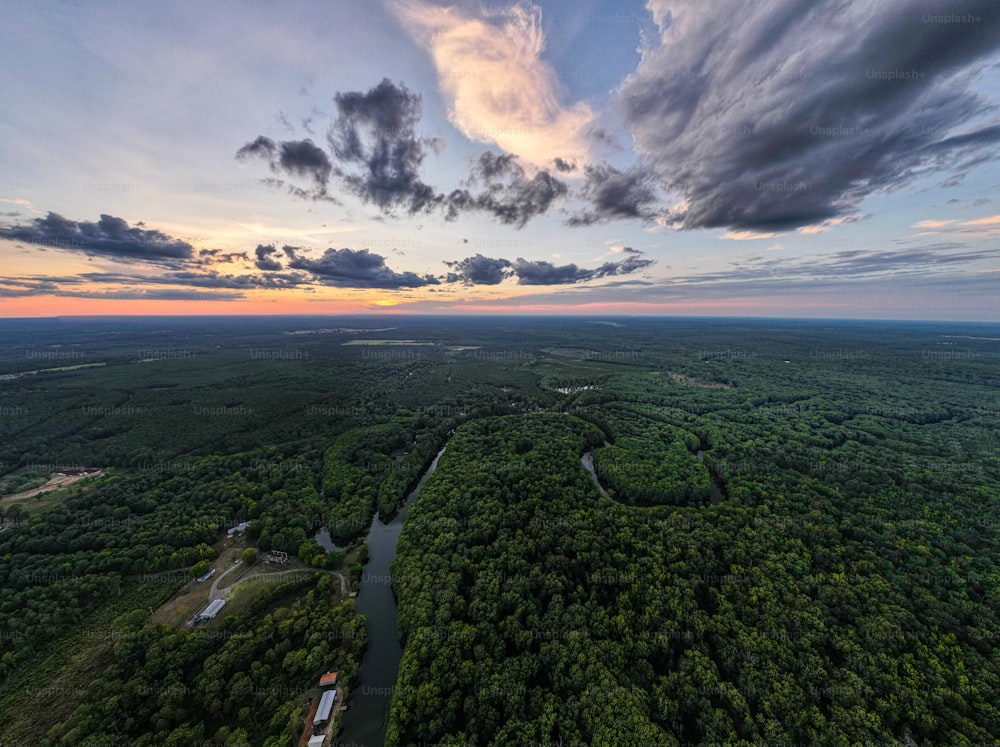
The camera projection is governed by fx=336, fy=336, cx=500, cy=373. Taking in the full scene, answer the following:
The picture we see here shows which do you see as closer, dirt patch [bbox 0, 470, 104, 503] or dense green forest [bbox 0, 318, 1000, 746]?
dense green forest [bbox 0, 318, 1000, 746]

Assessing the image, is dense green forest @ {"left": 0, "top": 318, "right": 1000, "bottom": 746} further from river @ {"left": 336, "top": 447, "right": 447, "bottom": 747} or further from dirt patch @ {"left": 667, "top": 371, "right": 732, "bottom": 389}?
dirt patch @ {"left": 667, "top": 371, "right": 732, "bottom": 389}

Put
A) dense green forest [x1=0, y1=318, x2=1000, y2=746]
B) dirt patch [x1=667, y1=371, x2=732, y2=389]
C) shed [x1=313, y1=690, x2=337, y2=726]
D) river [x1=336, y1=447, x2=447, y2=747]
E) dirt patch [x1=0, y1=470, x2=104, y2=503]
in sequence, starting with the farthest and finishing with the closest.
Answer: dirt patch [x1=667, y1=371, x2=732, y2=389] → dirt patch [x1=0, y1=470, x2=104, y2=503] → river [x1=336, y1=447, x2=447, y2=747] → shed [x1=313, y1=690, x2=337, y2=726] → dense green forest [x1=0, y1=318, x2=1000, y2=746]

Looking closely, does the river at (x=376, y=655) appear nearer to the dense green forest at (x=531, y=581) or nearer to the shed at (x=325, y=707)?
the shed at (x=325, y=707)

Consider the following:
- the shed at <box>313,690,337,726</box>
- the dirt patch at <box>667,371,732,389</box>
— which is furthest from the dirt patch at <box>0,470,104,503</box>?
the dirt patch at <box>667,371,732,389</box>

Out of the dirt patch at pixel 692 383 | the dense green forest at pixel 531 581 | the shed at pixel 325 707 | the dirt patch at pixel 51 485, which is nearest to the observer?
the dense green forest at pixel 531 581

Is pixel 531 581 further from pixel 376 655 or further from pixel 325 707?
pixel 325 707

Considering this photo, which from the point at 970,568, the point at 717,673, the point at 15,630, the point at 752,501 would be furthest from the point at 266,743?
the point at 970,568

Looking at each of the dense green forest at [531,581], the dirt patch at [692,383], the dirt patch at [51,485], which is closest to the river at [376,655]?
the dense green forest at [531,581]
